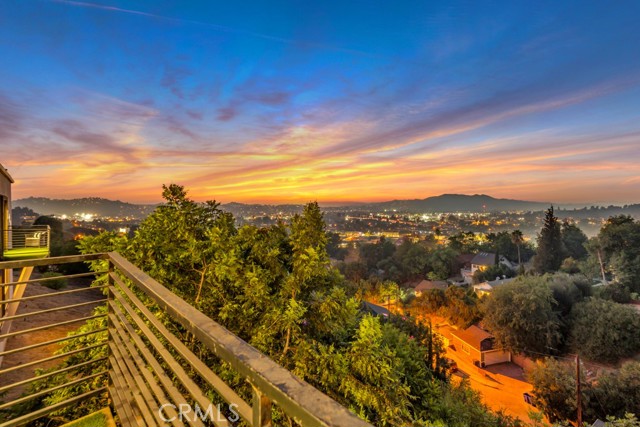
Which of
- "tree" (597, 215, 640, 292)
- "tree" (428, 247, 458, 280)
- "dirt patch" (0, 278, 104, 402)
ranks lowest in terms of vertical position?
"tree" (428, 247, 458, 280)

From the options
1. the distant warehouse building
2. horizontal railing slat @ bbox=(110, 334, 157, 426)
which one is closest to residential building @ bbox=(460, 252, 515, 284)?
the distant warehouse building

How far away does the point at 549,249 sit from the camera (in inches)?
1665

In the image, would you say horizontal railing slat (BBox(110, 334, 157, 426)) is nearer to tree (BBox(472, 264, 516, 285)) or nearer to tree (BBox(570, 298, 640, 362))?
tree (BBox(570, 298, 640, 362))

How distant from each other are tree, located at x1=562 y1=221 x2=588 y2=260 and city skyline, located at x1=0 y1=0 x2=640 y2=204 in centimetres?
2984

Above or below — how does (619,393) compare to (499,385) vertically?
above

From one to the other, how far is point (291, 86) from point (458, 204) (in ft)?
569

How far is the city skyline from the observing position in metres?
9.60

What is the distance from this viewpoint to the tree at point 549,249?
137 ft

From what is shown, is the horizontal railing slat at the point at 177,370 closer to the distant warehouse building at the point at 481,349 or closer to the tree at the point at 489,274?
the distant warehouse building at the point at 481,349

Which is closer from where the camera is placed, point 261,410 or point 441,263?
point 261,410

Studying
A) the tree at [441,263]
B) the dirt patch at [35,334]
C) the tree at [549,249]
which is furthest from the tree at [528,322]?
the tree at [549,249]

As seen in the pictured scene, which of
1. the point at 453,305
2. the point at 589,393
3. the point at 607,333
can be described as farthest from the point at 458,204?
the point at 589,393

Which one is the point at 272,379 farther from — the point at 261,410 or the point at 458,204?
the point at 458,204

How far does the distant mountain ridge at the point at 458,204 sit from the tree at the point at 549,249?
11697 centimetres
